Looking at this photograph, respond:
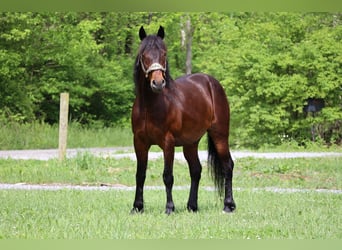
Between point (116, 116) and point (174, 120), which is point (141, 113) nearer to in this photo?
point (174, 120)

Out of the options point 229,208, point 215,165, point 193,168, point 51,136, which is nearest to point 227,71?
point 51,136

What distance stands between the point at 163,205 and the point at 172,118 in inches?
60.9

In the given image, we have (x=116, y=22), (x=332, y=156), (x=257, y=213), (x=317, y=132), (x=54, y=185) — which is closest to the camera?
(x=257, y=213)

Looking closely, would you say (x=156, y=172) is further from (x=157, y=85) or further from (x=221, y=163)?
(x=157, y=85)

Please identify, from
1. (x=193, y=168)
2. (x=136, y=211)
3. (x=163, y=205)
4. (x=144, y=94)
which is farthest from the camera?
(x=163, y=205)

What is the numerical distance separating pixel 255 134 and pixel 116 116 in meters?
6.27

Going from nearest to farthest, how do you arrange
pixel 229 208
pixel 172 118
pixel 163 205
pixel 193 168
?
pixel 172 118 < pixel 229 208 < pixel 193 168 < pixel 163 205

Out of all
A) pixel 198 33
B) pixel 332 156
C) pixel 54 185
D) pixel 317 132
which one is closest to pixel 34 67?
pixel 198 33

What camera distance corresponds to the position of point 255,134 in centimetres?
2117

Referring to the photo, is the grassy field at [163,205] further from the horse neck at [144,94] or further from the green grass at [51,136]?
the green grass at [51,136]

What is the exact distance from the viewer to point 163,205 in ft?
24.7

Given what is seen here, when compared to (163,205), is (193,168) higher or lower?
higher

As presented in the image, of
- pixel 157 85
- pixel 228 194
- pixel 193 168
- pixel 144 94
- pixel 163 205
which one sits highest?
pixel 157 85

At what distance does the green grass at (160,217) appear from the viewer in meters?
4.66
